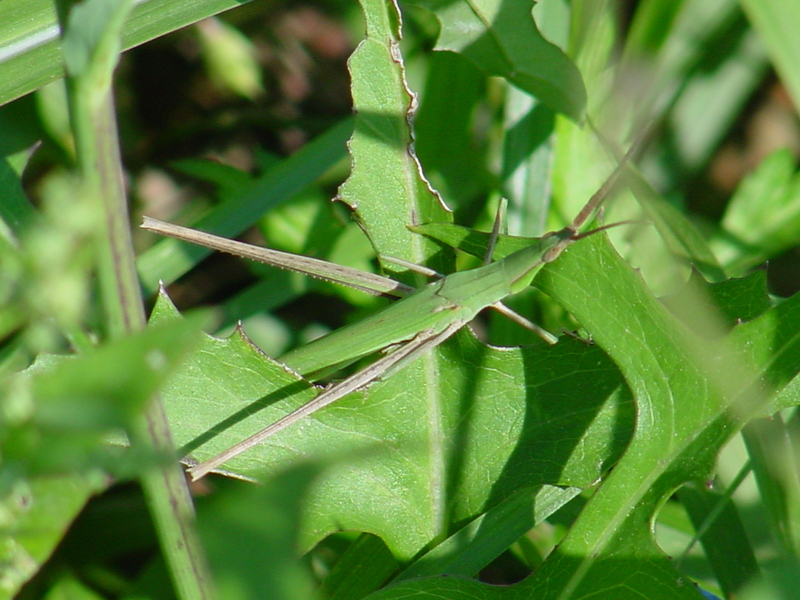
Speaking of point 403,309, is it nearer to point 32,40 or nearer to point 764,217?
point 32,40

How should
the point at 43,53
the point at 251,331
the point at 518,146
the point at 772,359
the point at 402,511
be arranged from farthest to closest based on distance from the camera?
the point at 251,331 → the point at 518,146 → the point at 43,53 → the point at 402,511 → the point at 772,359

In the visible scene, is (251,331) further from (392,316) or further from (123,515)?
(392,316)

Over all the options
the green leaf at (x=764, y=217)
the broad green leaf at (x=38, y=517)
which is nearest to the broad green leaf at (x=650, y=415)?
the broad green leaf at (x=38, y=517)

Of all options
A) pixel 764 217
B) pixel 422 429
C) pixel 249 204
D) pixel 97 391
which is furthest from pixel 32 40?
pixel 764 217

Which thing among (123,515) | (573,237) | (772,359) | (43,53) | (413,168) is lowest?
(123,515)

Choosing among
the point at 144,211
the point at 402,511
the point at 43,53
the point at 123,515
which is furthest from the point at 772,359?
the point at 144,211

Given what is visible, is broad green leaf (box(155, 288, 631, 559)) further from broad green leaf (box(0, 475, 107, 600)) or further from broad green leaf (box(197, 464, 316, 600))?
broad green leaf (box(197, 464, 316, 600))
